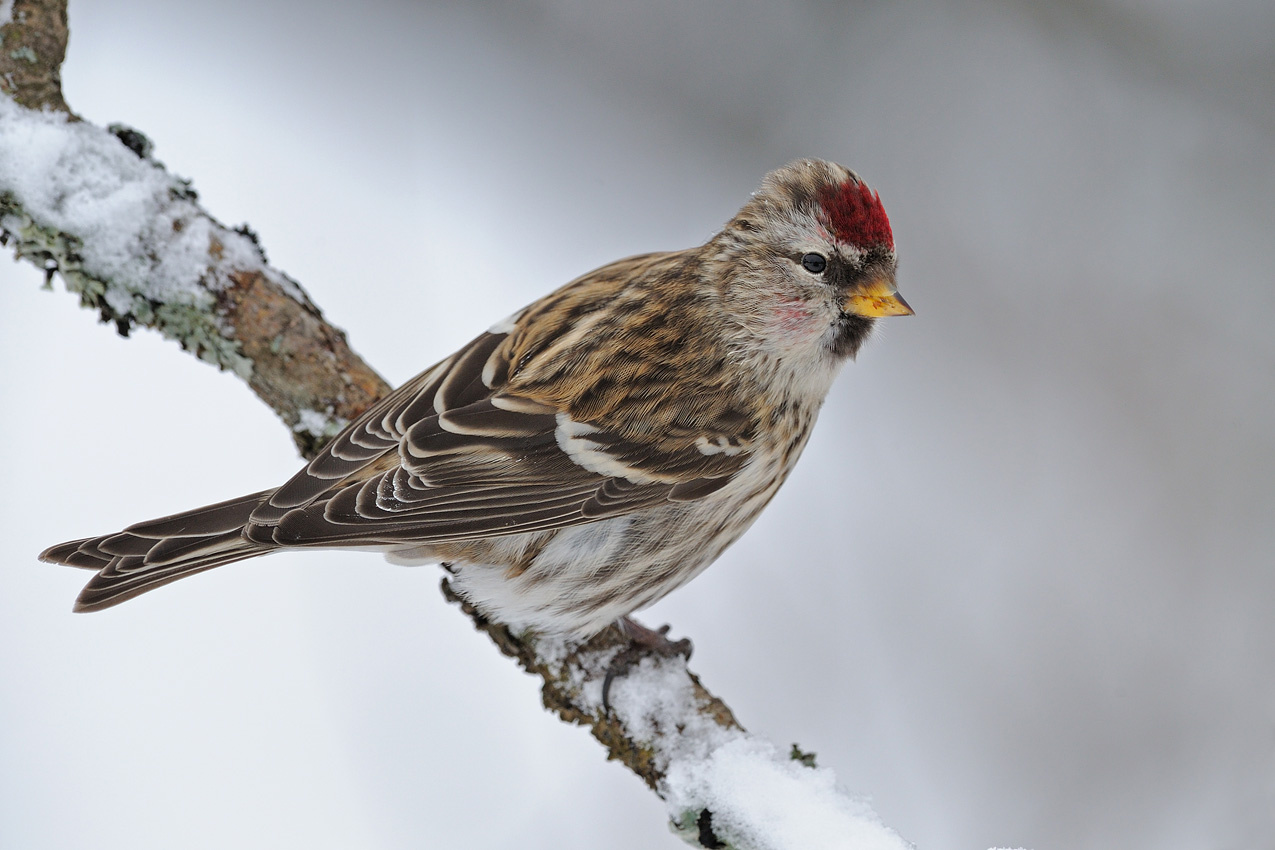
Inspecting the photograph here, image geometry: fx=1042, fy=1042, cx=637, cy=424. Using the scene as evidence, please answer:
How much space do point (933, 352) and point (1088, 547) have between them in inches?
35.8

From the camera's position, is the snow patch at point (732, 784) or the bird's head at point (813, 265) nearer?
the snow patch at point (732, 784)

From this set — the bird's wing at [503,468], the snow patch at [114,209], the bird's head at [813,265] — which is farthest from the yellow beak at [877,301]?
the snow patch at [114,209]

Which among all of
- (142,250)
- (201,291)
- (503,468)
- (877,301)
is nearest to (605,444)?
(503,468)

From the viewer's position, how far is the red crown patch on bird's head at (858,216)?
6.08ft

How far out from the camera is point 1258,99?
3.72m

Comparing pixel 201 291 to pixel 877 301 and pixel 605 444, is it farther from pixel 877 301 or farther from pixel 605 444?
pixel 877 301

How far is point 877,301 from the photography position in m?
1.83

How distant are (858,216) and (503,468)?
2.58ft

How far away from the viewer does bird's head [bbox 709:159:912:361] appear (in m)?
1.86

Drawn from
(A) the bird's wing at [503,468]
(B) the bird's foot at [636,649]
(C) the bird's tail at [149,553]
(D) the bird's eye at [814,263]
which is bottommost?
(B) the bird's foot at [636,649]

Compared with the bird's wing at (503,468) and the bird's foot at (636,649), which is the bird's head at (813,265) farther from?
the bird's foot at (636,649)

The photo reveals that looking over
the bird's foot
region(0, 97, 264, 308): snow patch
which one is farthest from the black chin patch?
region(0, 97, 264, 308): snow patch

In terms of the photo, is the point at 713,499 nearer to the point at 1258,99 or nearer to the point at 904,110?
the point at 904,110

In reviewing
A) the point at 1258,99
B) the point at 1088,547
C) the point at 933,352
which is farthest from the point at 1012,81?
the point at 1088,547
